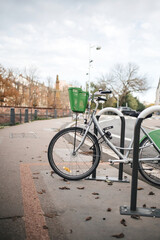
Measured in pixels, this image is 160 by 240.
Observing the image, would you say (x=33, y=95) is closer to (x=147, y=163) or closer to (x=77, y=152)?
(x=77, y=152)

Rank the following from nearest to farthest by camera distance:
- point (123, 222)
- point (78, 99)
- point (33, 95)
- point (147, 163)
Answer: point (123, 222), point (78, 99), point (147, 163), point (33, 95)

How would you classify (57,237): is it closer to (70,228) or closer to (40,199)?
(70,228)

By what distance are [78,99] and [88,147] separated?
82 centimetres

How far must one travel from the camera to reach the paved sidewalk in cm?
205

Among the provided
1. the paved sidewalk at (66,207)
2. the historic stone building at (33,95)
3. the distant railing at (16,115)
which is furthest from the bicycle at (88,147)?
the historic stone building at (33,95)

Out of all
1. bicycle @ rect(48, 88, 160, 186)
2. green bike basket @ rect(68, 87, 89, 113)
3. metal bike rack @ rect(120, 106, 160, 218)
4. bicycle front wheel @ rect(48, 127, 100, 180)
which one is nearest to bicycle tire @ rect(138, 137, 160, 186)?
bicycle @ rect(48, 88, 160, 186)

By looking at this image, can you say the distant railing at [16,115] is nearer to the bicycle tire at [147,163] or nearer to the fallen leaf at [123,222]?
the bicycle tire at [147,163]

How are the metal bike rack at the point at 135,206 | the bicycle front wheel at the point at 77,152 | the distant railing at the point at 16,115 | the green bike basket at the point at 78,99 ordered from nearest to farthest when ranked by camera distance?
the metal bike rack at the point at 135,206
the green bike basket at the point at 78,99
the bicycle front wheel at the point at 77,152
the distant railing at the point at 16,115

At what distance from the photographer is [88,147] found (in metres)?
3.51

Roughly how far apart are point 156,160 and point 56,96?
150 ft

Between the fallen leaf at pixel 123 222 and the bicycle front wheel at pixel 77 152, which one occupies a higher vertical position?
the bicycle front wheel at pixel 77 152

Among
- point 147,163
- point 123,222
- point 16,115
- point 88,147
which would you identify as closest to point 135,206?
point 123,222

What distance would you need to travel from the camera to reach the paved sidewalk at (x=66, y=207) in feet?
6.72

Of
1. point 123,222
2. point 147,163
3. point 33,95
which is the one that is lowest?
point 123,222
